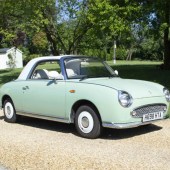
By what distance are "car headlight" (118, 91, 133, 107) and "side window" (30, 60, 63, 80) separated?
60.8 inches

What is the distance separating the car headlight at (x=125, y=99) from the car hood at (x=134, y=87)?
0.30ft

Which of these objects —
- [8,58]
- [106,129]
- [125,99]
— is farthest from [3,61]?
[125,99]

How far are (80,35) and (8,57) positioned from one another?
937 inches

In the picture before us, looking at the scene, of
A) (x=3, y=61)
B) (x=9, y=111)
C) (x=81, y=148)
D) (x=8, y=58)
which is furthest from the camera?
(x=8, y=58)

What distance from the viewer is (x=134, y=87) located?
Answer: 7340 mm

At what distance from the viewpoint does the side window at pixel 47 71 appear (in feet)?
26.6

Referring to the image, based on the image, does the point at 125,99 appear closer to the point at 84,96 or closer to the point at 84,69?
the point at 84,96

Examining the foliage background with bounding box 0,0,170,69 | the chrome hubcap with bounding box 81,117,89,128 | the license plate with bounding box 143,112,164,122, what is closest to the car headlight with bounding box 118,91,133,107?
the license plate with bounding box 143,112,164,122

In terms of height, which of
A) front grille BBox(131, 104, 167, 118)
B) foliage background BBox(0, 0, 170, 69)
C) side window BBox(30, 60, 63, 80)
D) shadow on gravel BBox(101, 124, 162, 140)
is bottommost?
shadow on gravel BBox(101, 124, 162, 140)

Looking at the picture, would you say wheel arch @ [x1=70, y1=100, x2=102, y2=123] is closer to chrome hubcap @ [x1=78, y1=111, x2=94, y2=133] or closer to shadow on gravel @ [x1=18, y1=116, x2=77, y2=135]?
chrome hubcap @ [x1=78, y1=111, x2=94, y2=133]

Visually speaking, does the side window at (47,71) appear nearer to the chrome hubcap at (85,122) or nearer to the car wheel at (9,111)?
the car wheel at (9,111)

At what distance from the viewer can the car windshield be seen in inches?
320

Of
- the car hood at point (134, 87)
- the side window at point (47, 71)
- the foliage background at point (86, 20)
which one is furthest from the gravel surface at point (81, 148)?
the foliage background at point (86, 20)

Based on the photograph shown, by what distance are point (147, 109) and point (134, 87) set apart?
0.46m
